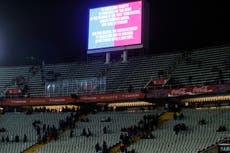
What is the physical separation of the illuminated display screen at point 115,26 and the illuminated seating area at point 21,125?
796cm

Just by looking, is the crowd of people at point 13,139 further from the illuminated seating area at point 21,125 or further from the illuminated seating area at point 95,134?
the illuminated seating area at point 95,134

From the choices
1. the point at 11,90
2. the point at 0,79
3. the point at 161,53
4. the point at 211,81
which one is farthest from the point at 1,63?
the point at 211,81

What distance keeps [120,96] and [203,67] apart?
7.54m

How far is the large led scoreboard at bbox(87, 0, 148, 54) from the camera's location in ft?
165

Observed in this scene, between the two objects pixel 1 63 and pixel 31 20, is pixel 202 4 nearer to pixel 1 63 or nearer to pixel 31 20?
pixel 31 20

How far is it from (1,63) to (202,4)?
24.7 meters

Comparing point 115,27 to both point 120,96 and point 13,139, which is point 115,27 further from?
point 13,139

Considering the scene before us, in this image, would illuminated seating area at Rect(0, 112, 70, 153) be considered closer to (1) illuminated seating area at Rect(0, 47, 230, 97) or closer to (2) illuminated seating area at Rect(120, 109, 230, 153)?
(1) illuminated seating area at Rect(0, 47, 230, 97)

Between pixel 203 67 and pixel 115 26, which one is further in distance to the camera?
pixel 115 26

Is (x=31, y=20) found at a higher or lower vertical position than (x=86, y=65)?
higher

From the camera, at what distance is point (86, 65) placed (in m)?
55.6

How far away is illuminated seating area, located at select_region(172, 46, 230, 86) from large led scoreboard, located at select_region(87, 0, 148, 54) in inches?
188

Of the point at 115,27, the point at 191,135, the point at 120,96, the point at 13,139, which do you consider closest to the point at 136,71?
the point at 115,27

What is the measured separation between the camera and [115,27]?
51406 mm
